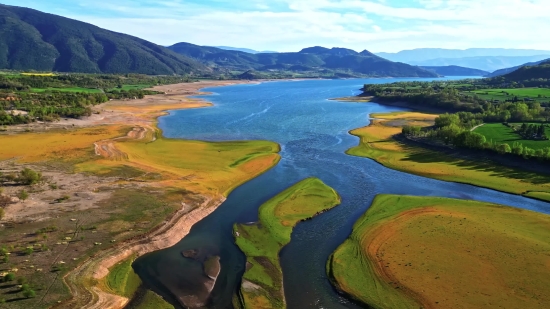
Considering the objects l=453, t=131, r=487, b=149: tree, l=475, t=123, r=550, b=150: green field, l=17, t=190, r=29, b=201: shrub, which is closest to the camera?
l=17, t=190, r=29, b=201: shrub

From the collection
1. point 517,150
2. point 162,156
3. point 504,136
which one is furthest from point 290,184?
point 504,136

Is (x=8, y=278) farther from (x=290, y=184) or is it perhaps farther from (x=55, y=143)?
(x=55, y=143)

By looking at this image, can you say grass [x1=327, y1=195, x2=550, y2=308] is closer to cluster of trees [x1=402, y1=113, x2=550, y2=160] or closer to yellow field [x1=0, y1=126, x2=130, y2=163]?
cluster of trees [x1=402, y1=113, x2=550, y2=160]

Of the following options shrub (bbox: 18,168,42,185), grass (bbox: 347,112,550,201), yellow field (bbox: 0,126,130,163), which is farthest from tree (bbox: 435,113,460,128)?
shrub (bbox: 18,168,42,185)

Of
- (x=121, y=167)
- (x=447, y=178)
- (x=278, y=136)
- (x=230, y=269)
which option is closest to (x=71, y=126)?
(x=121, y=167)

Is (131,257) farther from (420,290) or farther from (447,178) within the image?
(447,178)

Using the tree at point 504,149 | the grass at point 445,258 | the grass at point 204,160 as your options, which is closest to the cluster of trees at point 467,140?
the tree at point 504,149
